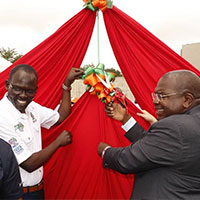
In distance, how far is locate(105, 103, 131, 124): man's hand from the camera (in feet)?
6.35

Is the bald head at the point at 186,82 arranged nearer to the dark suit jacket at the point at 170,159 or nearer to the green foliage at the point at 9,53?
the dark suit jacket at the point at 170,159

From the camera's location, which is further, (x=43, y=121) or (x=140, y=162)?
(x=43, y=121)

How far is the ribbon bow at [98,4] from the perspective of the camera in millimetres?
2182

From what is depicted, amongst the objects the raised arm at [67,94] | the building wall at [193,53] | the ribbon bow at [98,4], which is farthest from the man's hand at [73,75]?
the building wall at [193,53]

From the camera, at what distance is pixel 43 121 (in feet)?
7.18

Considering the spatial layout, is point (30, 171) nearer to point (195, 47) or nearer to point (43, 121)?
point (43, 121)

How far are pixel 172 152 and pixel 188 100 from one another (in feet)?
1.27

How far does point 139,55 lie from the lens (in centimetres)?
226

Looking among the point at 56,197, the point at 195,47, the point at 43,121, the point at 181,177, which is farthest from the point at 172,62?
the point at 195,47

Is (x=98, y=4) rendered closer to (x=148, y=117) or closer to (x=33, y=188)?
(x=148, y=117)

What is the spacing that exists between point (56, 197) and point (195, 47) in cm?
1519

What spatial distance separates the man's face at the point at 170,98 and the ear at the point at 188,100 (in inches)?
0.8

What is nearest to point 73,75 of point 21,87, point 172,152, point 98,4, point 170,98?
point 21,87

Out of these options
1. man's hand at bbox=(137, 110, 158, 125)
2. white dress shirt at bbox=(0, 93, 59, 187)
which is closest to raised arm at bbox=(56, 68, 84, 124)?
white dress shirt at bbox=(0, 93, 59, 187)
